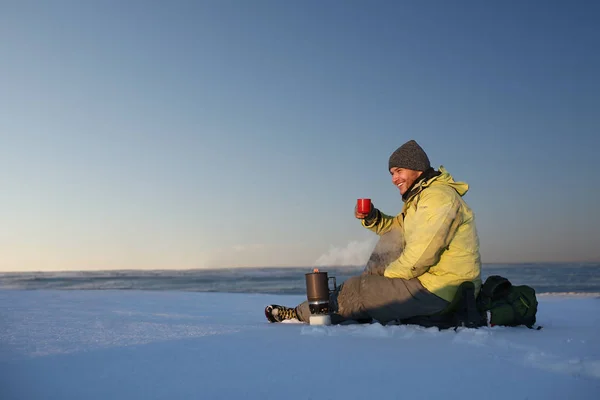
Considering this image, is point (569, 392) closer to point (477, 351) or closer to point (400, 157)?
point (477, 351)

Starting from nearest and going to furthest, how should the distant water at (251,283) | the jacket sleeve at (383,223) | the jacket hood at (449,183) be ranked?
1. the jacket hood at (449,183)
2. the jacket sleeve at (383,223)
3. the distant water at (251,283)

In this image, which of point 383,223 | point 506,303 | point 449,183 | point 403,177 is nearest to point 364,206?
point 383,223

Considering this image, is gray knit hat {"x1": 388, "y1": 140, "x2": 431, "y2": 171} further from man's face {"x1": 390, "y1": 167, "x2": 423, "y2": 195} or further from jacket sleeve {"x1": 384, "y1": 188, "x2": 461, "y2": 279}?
jacket sleeve {"x1": 384, "y1": 188, "x2": 461, "y2": 279}

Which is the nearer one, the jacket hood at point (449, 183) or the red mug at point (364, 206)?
the jacket hood at point (449, 183)

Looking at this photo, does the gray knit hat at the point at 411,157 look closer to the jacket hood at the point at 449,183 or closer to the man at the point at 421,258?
the man at the point at 421,258

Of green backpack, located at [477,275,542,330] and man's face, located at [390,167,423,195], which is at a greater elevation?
man's face, located at [390,167,423,195]

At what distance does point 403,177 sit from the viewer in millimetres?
4355

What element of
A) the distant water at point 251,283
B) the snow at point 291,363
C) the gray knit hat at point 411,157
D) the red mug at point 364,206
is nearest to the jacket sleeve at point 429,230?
the gray knit hat at point 411,157

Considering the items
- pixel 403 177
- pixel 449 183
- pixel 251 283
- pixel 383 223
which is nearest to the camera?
pixel 449 183

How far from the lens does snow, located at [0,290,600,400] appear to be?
6.87 feet

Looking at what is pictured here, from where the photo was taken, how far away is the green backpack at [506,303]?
4.14m

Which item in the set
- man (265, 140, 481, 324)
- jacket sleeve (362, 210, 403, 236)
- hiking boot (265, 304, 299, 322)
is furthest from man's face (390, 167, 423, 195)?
hiking boot (265, 304, 299, 322)

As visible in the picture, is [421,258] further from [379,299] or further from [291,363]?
[291,363]

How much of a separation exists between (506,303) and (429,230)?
1155mm
